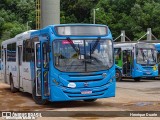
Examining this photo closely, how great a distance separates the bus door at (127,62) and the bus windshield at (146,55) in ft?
2.02

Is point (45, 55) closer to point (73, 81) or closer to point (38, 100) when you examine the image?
point (73, 81)

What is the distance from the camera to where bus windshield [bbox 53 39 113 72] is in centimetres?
1399

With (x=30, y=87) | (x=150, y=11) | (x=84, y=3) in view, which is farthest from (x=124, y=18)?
(x=30, y=87)

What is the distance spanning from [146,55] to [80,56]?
15586 millimetres

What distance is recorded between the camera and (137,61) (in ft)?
94.3

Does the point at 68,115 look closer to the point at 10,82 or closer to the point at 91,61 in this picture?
the point at 91,61

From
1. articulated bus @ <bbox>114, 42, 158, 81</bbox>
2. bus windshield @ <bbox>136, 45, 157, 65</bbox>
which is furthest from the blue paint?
bus windshield @ <bbox>136, 45, 157, 65</bbox>

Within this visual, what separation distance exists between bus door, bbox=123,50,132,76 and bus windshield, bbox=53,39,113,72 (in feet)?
48.8

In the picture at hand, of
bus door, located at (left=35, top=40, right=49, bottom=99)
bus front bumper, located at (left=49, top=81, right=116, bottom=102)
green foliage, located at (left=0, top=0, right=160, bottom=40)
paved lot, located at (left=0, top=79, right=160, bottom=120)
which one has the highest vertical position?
green foliage, located at (left=0, top=0, right=160, bottom=40)

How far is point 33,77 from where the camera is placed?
16047 mm

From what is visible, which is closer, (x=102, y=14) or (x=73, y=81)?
(x=73, y=81)

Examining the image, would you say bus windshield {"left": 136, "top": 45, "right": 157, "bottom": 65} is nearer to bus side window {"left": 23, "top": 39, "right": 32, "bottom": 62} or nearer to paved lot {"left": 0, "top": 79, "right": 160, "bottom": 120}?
paved lot {"left": 0, "top": 79, "right": 160, "bottom": 120}

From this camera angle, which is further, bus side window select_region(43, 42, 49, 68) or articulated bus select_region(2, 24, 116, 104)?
bus side window select_region(43, 42, 49, 68)

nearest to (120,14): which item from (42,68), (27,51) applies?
(27,51)
